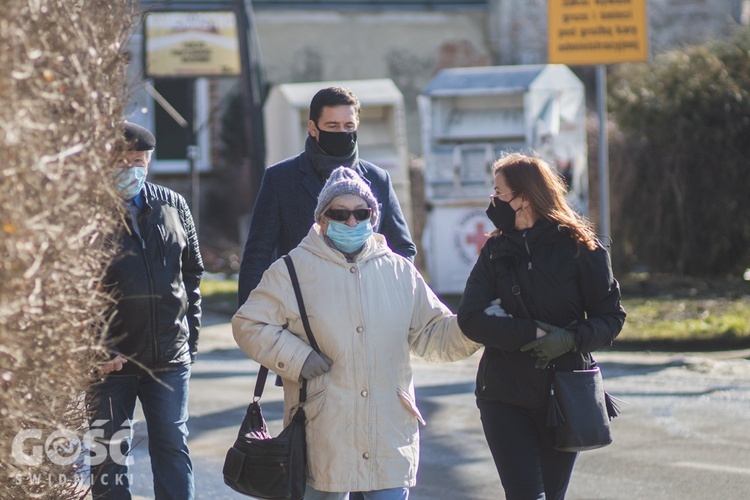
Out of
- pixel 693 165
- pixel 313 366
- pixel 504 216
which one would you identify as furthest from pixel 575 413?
pixel 693 165

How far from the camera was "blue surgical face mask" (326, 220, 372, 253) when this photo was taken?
4.13m

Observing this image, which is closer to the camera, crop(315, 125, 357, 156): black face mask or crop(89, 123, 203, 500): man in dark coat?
crop(89, 123, 203, 500): man in dark coat

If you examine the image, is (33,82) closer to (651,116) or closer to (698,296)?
(698,296)

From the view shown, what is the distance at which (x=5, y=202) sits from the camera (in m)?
2.63

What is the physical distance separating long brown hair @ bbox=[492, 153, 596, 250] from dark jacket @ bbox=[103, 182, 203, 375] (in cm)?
136

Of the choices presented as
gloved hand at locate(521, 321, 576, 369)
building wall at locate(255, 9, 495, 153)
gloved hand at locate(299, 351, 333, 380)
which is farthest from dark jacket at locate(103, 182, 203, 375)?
building wall at locate(255, 9, 495, 153)

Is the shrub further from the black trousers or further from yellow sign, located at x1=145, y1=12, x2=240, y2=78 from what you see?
the black trousers

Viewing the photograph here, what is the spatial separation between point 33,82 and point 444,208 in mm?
11074

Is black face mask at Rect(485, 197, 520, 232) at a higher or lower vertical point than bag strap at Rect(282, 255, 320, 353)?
higher

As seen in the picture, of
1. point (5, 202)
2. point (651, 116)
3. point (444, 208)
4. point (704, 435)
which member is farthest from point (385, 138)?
point (5, 202)

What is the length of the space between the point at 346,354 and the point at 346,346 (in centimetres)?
3

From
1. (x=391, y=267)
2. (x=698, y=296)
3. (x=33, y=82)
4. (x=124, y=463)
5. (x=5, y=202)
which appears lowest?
(x=698, y=296)

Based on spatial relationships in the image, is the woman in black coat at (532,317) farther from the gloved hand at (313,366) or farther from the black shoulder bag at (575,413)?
the gloved hand at (313,366)

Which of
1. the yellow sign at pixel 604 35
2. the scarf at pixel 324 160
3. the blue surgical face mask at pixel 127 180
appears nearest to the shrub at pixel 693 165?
the yellow sign at pixel 604 35
